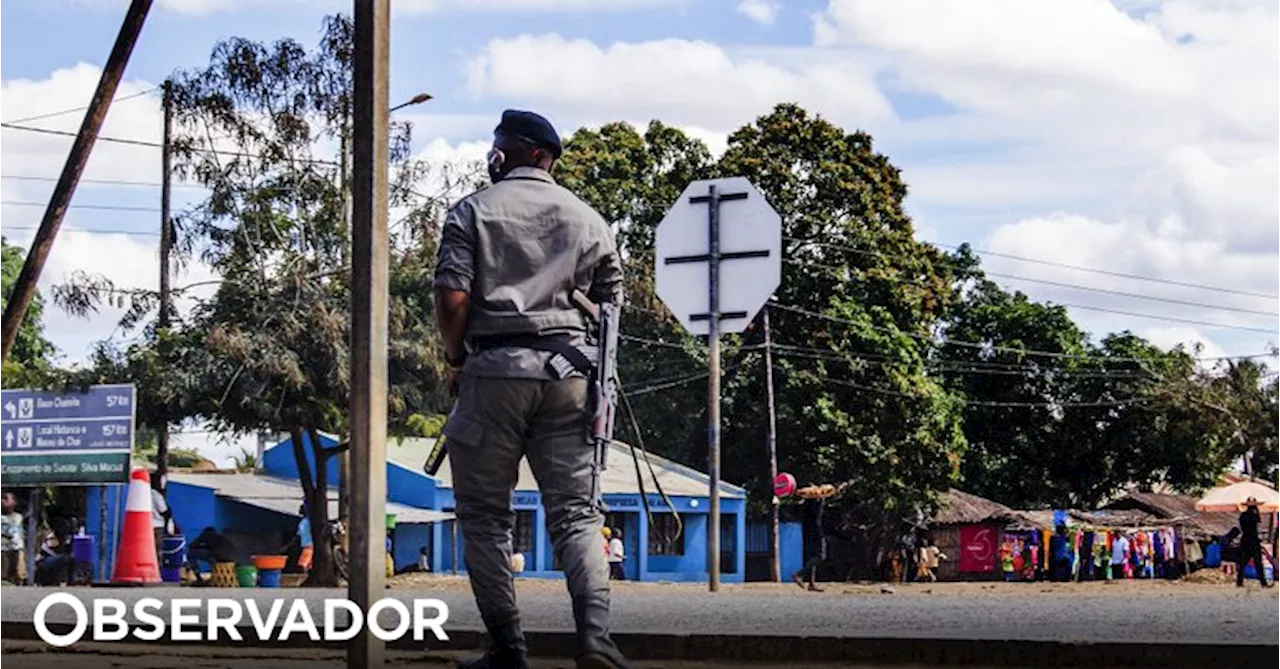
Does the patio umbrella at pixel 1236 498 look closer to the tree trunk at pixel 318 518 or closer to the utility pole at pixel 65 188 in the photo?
the tree trunk at pixel 318 518

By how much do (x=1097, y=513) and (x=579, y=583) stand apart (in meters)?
53.8

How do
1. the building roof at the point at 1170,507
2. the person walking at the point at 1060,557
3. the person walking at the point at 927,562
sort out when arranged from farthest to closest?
the building roof at the point at 1170,507 < the person walking at the point at 1060,557 < the person walking at the point at 927,562

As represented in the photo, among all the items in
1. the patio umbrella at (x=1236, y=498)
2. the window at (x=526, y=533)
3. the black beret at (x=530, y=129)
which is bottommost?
the window at (x=526, y=533)

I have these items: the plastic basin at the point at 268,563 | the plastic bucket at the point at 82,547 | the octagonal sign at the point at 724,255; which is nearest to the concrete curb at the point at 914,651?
the octagonal sign at the point at 724,255

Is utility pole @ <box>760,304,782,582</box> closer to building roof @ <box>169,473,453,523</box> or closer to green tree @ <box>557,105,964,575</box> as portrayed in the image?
green tree @ <box>557,105,964,575</box>

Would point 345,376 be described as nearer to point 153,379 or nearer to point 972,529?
point 153,379

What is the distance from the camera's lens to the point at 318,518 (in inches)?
1232

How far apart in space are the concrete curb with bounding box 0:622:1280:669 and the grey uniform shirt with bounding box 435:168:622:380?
6.40ft

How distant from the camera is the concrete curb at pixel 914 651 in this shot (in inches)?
297

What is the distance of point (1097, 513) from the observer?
58.1m

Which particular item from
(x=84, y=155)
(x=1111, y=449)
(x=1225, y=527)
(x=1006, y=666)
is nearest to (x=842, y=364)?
(x=1111, y=449)

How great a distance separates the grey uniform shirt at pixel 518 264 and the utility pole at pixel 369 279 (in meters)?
0.35

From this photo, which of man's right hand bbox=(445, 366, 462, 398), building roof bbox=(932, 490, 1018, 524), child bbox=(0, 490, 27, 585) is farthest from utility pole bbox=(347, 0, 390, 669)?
building roof bbox=(932, 490, 1018, 524)

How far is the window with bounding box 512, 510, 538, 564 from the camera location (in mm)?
51375
